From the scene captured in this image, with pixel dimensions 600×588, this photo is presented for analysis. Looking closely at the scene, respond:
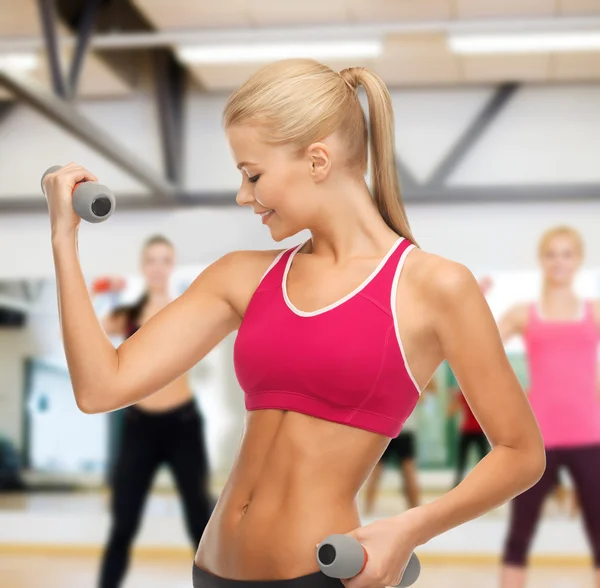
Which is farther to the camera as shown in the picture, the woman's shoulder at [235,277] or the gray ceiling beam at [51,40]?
the gray ceiling beam at [51,40]

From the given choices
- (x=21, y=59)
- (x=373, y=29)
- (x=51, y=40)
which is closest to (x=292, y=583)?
(x=51, y=40)

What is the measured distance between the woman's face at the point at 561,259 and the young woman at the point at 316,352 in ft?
8.84

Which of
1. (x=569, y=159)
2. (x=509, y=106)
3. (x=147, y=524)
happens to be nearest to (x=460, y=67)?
(x=509, y=106)

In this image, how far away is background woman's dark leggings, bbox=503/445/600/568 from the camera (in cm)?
325

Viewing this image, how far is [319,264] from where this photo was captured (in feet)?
3.84

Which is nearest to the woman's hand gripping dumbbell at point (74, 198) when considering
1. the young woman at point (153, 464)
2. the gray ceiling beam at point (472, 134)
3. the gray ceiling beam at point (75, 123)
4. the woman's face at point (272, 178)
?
the woman's face at point (272, 178)

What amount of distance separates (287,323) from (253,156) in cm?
19

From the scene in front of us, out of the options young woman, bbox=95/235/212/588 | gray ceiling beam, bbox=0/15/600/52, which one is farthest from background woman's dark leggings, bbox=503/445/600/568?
gray ceiling beam, bbox=0/15/600/52

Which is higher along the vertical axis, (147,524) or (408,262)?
(408,262)

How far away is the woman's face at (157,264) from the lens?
13.1 feet

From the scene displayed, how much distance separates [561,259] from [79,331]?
9.61ft

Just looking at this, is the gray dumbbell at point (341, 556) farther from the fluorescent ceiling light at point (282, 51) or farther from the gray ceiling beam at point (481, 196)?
the gray ceiling beam at point (481, 196)

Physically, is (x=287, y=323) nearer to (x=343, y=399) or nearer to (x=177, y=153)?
(x=343, y=399)

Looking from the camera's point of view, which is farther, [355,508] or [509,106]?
[509,106]
